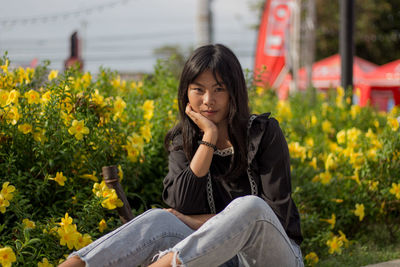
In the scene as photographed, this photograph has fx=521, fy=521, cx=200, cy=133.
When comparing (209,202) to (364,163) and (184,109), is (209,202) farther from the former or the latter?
(364,163)

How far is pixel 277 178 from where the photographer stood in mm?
2203

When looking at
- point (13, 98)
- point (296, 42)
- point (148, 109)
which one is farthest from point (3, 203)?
point (296, 42)

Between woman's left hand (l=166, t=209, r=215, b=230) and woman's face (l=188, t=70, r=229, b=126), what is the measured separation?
17.0 inches

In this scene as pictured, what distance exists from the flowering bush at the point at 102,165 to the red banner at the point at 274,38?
18.4ft

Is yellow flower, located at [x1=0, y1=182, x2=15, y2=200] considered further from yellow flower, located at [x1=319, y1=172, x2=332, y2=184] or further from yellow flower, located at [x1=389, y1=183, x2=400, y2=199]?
yellow flower, located at [x1=389, y1=183, x2=400, y2=199]

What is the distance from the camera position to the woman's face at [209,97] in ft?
7.57

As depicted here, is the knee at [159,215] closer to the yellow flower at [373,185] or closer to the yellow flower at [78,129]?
the yellow flower at [78,129]

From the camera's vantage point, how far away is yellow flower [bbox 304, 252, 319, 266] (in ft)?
9.32

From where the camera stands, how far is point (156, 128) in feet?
10.7

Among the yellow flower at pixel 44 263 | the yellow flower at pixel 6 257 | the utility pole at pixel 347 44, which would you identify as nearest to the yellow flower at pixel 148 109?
the yellow flower at pixel 44 263

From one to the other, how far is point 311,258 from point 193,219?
2.92 feet

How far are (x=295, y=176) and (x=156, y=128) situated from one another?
951 millimetres

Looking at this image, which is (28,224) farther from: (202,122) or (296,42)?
(296,42)

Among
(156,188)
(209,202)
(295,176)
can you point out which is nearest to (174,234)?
(209,202)
